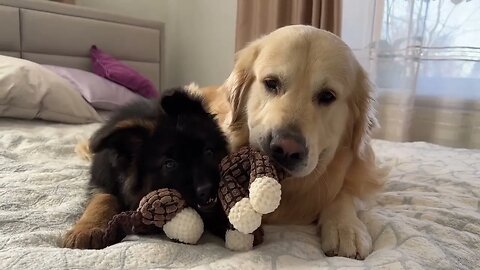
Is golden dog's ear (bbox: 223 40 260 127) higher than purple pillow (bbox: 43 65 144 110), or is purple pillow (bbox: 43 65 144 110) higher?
golden dog's ear (bbox: 223 40 260 127)

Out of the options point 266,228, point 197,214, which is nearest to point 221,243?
point 197,214

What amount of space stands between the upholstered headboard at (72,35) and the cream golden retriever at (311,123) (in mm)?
2594

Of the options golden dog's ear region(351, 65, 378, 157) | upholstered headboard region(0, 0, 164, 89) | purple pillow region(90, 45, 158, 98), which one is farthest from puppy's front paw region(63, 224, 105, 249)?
upholstered headboard region(0, 0, 164, 89)

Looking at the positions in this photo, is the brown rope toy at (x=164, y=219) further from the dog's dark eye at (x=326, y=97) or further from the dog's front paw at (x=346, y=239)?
the dog's dark eye at (x=326, y=97)

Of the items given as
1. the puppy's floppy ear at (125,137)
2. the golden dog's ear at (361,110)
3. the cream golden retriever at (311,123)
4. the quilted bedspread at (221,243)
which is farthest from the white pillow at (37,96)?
the golden dog's ear at (361,110)

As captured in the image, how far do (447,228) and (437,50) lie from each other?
7.30ft

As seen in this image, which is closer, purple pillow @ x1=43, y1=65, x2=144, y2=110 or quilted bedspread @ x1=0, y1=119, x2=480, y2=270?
quilted bedspread @ x1=0, y1=119, x2=480, y2=270

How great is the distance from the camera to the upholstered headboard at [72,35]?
3.52 meters

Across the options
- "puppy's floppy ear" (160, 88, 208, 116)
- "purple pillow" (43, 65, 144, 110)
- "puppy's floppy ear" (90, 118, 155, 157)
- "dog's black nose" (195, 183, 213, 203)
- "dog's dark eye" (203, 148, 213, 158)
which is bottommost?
"purple pillow" (43, 65, 144, 110)

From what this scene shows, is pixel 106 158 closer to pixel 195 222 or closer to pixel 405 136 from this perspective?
pixel 195 222

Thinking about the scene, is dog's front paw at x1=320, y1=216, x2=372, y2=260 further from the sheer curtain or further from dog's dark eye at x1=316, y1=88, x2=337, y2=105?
the sheer curtain

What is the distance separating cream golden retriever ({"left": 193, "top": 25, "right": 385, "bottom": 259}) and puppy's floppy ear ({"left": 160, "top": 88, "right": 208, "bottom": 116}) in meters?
0.22

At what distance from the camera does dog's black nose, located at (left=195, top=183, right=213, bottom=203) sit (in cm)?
106

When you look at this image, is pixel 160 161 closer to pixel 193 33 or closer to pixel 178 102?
pixel 178 102
